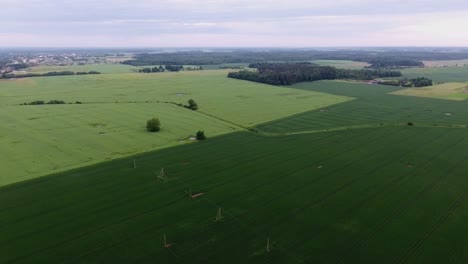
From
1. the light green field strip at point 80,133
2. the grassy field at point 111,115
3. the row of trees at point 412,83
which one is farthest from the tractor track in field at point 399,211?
the row of trees at point 412,83

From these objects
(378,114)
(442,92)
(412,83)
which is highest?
(412,83)

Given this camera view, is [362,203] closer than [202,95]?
Yes

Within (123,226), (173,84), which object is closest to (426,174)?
(123,226)

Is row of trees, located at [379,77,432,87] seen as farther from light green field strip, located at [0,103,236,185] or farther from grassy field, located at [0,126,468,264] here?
light green field strip, located at [0,103,236,185]

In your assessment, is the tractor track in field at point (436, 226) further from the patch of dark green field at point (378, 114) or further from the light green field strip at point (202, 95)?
the light green field strip at point (202, 95)

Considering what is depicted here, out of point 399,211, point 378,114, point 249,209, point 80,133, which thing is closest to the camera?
point 399,211

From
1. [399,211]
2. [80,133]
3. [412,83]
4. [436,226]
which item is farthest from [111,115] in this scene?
[412,83]

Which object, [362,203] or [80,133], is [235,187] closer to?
[362,203]
